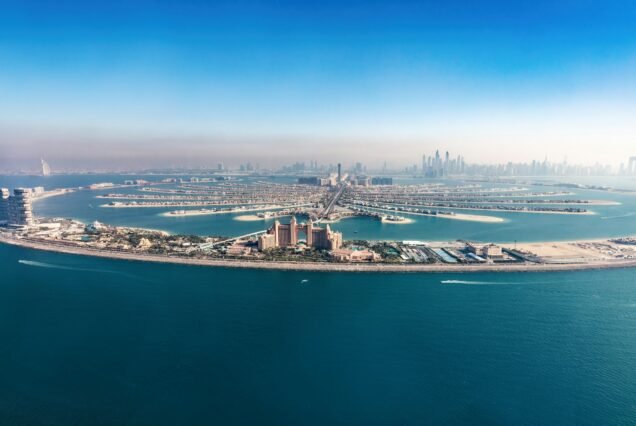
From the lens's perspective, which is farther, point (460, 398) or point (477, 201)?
point (477, 201)

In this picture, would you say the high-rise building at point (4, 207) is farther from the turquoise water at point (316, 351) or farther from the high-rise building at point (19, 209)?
the turquoise water at point (316, 351)

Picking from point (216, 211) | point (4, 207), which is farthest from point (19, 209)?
point (216, 211)

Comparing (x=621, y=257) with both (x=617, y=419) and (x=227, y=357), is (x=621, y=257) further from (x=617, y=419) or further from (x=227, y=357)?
(x=227, y=357)

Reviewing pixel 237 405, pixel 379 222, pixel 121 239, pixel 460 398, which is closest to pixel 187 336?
pixel 237 405

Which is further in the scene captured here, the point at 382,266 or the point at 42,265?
the point at 42,265

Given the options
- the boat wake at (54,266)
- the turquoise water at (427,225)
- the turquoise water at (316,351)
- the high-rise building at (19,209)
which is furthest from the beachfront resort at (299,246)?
the turquoise water at (316,351)

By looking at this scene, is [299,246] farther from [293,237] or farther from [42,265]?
[42,265]
